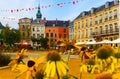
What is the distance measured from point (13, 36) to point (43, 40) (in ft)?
63.7

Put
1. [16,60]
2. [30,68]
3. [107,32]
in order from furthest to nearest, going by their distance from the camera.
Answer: [107,32] < [16,60] < [30,68]

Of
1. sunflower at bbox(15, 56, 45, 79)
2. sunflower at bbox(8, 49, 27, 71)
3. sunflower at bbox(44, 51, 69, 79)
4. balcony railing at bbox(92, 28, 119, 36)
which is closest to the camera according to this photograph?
sunflower at bbox(44, 51, 69, 79)

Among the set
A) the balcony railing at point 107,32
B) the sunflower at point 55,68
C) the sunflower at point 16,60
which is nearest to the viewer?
the sunflower at point 55,68

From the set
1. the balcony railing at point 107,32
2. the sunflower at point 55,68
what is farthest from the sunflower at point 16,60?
the balcony railing at point 107,32

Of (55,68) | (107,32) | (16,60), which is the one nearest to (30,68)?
(55,68)

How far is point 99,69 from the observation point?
2229 mm

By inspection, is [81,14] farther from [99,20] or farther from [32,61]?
[32,61]

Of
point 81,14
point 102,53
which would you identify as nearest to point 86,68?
point 102,53

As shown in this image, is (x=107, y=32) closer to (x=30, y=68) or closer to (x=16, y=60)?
(x=16, y=60)

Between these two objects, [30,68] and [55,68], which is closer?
[55,68]

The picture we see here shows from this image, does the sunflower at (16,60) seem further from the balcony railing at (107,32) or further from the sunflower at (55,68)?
the balcony railing at (107,32)

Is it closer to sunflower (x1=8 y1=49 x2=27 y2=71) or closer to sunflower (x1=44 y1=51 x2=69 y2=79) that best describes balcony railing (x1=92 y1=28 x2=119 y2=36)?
sunflower (x1=8 y1=49 x2=27 y2=71)

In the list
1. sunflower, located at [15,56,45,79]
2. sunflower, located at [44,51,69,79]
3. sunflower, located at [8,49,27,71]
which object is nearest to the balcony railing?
sunflower, located at [8,49,27,71]

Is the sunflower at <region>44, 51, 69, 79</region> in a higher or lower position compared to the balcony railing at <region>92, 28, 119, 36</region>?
lower
